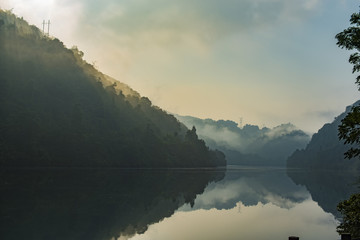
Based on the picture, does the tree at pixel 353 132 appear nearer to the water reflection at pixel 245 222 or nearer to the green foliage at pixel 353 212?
the green foliage at pixel 353 212

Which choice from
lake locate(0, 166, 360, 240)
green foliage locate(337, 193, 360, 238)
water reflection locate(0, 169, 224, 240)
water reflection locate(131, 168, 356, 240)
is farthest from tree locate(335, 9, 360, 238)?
water reflection locate(0, 169, 224, 240)

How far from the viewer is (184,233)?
124 ft

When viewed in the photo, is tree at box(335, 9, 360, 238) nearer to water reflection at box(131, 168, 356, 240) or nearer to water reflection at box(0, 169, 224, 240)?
water reflection at box(131, 168, 356, 240)

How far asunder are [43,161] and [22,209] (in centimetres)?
12973

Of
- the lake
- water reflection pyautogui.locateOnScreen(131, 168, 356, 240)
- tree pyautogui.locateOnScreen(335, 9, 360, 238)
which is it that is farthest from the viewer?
water reflection pyautogui.locateOnScreen(131, 168, 356, 240)

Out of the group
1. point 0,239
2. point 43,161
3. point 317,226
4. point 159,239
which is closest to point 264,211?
point 317,226

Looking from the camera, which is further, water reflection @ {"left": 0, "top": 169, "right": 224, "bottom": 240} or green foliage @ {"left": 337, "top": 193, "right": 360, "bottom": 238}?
water reflection @ {"left": 0, "top": 169, "right": 224, "bottom": 240}

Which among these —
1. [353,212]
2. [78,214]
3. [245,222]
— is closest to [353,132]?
[353,212]

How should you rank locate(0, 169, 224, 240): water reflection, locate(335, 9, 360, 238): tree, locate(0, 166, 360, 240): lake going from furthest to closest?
locate(0, 166, 360, 240): lake, locate(0, 169, 224, 240): water reflection, locate(335, 9, 360, 238): tree

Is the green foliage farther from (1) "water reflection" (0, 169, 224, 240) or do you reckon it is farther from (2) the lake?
(1) "water reflection" (0, 169, 224, 240)

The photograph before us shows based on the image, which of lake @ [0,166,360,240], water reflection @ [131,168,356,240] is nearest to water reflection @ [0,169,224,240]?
lake @ [0,166,360,240]

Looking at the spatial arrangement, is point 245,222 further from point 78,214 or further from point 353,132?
point 353,132

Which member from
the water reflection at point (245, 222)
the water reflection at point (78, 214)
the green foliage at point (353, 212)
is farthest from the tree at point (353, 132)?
the water reflection at point (78, 214)

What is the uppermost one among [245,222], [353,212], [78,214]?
[78,214]
